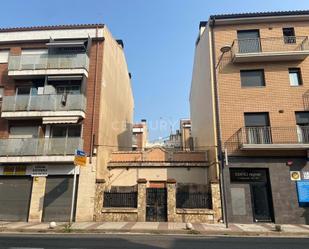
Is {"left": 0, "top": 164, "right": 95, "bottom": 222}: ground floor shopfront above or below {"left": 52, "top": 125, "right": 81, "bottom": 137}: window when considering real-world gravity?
below

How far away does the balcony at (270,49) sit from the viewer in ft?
58.2

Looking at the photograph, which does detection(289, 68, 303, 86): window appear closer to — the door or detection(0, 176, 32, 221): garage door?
the door

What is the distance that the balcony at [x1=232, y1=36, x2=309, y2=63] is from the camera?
1775 centimetres

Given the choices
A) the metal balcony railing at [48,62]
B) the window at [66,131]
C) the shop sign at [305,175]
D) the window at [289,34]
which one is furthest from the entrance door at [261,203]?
the metal balcony railing at [48,62]

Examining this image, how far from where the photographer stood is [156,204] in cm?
1612

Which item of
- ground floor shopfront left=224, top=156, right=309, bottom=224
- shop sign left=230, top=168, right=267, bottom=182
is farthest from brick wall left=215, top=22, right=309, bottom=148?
ground floor shopfront left=224, top=156, right=309, bottom=224

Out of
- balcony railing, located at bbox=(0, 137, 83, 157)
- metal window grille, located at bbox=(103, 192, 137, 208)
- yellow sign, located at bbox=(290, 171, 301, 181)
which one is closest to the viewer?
metal window grille, located at bbox=(103, 192, 137, 208)

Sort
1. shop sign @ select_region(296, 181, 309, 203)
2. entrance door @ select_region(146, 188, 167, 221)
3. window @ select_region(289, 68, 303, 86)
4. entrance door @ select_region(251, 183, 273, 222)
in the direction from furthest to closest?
window @ select_region(289, 68, 303, 86), entrance door @ select_region(251, 183, 273, 222), shop sign @ select_region(296, 181, 309, 203), entrance door @ select_region(146, 188, 167, 221)

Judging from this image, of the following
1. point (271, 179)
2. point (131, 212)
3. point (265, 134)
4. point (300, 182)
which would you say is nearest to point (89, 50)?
point (131, 212)

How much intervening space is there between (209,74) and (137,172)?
8.73 metres

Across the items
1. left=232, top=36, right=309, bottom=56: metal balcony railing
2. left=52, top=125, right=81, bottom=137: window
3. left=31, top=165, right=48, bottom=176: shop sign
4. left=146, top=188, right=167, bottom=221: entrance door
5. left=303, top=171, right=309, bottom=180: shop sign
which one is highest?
left=232, top=36, right=309, bottom=56: metal balcony railing

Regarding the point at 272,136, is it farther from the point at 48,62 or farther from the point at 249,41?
the point at 48,62

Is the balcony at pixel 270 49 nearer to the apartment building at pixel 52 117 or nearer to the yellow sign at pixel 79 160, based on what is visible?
the apartment building at pixel 52 117

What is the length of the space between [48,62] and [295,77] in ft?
54.8
